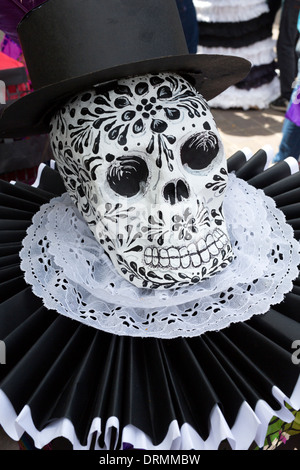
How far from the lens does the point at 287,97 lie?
3.63m

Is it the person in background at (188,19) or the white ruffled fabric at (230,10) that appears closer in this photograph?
the person in background at (188,19)

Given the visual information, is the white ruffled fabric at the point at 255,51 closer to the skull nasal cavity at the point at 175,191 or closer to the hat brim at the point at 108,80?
the hat brim at the point at 108,80

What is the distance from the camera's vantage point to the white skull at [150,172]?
0.85 meters

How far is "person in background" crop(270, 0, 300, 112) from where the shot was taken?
3326 millimetres

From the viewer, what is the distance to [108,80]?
2.74 feet

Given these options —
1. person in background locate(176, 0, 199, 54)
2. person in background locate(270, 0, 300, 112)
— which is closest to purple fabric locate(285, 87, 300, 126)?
person in background locate(176, 0, 199, 54)

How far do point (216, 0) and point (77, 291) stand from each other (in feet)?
11.0

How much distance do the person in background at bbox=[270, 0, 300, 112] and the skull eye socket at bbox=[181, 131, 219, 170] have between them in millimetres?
2959

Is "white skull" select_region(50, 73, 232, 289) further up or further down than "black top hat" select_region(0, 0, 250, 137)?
further down

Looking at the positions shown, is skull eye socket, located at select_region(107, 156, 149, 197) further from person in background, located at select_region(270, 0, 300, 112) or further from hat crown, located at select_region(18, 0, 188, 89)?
person in background, located at select_region(270, 0, 300, 112)

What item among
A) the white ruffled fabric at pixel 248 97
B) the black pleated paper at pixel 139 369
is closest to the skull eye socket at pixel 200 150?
the black pleated paper at pixel 139 369

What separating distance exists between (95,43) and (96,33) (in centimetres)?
2
